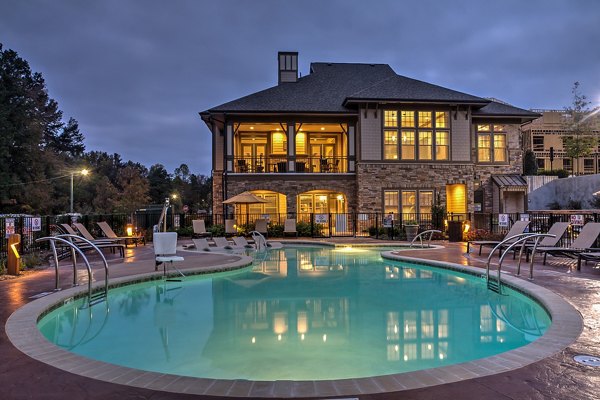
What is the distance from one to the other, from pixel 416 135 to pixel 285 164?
7.43 metres

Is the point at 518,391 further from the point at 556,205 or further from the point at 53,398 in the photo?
the point at 556,205

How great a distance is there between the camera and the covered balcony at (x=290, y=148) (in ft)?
77.8

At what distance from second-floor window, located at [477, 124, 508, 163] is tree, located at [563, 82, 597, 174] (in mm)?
→ 27945

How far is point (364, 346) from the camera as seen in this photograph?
5.60m

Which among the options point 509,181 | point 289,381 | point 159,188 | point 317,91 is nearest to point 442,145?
point 509,181

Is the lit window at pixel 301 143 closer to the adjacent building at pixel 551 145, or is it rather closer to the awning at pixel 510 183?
the awning at pixel 510 183

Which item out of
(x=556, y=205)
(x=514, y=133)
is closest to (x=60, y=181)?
(x=514, y=133)

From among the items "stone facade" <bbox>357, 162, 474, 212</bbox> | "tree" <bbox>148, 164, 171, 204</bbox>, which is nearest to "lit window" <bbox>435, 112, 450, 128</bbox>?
"stone facade" <bbox>357, 162, 474, 212</bbox>

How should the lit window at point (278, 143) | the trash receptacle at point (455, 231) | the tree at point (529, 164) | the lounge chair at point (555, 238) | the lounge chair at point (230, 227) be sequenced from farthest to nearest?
1. the tree at point (529, 164)
2. the lit window at point (278, 143)
3. the lounge chair at point (230, 227)
4. the trash receptacle at point (455, 231)
5. the lounge chair at point (555, 238)

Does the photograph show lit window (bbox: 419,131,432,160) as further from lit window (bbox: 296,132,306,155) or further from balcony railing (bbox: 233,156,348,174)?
lit window (bbox: 296,132,306,155)

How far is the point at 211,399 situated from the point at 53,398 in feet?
3.83

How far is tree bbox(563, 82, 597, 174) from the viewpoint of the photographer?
4628 cm

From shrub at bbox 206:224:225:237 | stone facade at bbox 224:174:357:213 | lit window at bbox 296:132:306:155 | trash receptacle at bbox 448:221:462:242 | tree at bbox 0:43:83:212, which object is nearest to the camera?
trash receptacle at bbox 448:221:462:242

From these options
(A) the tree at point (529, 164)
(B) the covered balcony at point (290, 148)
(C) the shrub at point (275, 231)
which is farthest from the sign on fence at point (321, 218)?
(A) the tree at point (529, 164)
